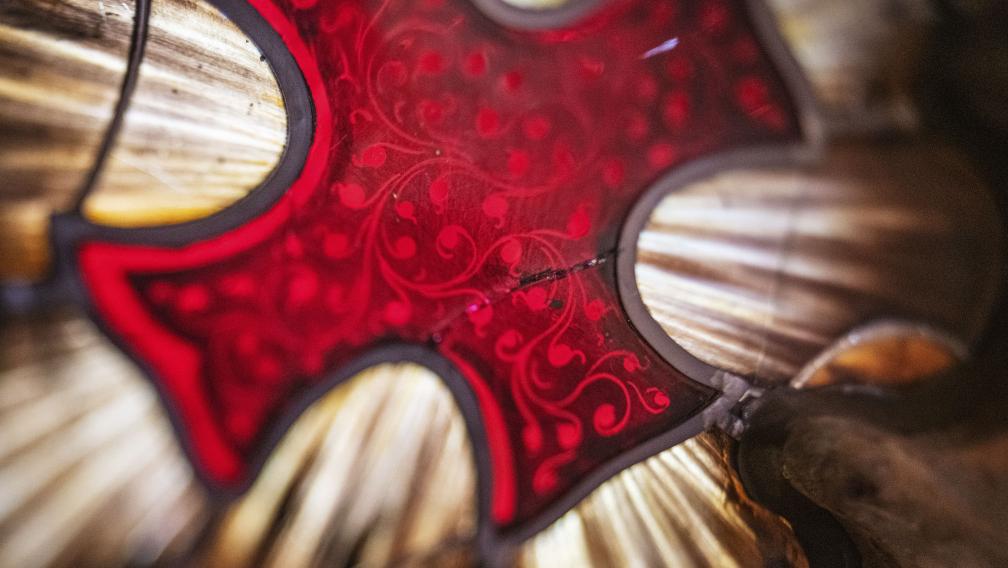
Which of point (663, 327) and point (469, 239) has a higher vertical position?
point (469, 239)

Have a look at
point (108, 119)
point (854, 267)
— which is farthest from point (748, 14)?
point (108, 119)

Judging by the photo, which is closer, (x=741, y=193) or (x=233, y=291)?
(x=741, y=193)

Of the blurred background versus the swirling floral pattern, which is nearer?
the blurred background

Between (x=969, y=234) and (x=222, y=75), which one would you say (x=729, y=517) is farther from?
(x=222, y=75)
